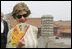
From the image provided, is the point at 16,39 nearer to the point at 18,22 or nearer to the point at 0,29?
the point at 18,22

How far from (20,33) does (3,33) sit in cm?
30

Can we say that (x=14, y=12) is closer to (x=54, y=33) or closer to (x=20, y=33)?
(x=20, y=33)

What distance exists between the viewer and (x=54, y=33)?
265 inches

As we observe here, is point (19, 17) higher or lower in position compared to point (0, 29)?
higher

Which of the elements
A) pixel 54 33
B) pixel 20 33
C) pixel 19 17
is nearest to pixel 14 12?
pixel 19 17

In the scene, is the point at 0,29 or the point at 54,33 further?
the point at 54,33

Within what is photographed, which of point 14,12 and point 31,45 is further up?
point 14,12

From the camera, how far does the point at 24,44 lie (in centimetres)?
86

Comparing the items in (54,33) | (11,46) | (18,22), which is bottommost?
(54,33)

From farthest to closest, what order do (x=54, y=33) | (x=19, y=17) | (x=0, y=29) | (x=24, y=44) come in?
(x=54, y=33)
(x=0, y=29)
(x=19, y=17)
(x=24, y=44)

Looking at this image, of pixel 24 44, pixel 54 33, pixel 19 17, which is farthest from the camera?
pixel 54 33

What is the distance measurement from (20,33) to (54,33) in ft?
19.4

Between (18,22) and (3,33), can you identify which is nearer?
(18,22)

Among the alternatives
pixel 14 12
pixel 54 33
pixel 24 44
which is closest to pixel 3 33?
pixel 14 12
